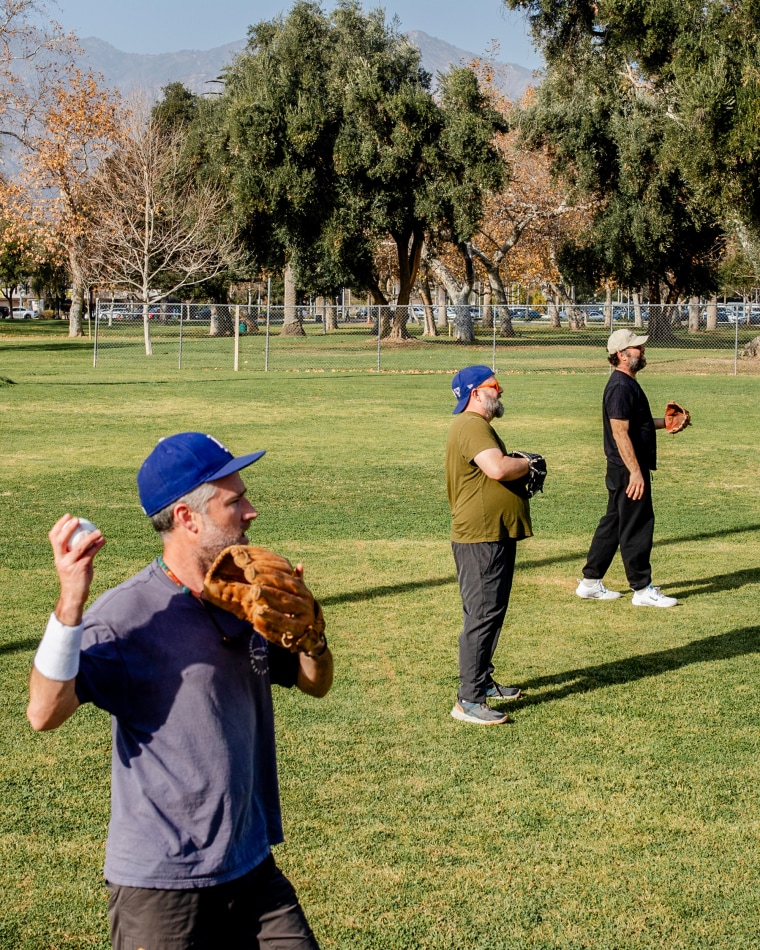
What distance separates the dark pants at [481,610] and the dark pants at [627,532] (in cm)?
263

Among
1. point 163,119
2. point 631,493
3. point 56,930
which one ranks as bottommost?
point 56,930

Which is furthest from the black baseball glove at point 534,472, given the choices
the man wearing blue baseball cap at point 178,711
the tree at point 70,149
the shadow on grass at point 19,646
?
the tree at point 70,149

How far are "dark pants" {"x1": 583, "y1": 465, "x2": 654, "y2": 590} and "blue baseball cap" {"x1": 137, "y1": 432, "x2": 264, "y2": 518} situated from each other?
6.20 m

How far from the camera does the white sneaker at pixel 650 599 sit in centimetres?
887

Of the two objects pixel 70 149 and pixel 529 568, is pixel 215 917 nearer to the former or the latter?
pixel 529 568

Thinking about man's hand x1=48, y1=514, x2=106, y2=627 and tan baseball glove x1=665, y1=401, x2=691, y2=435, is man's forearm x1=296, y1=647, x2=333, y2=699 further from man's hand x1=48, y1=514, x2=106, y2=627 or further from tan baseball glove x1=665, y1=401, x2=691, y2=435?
tan baseball glove x1=665, y1=401, x2=691, y2=435

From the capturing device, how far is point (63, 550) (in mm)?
2611

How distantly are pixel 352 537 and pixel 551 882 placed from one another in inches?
267

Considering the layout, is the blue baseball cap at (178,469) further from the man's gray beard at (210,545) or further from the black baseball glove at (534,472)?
the black baseball glove at (534,472)

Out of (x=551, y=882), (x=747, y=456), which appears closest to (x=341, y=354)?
(x=747, y=456)

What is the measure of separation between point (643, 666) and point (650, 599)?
1546mm

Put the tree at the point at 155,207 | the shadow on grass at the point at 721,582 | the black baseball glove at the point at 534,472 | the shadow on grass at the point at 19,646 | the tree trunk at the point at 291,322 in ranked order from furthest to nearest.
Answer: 1. the tree trunk at the point at 291,322
2. the tree at the point at 155,207
3. the shadow on grass at the point at 721,582
4. the shadow on grass at the point at 19,646
5. the black baseball glove at the point at 534,472

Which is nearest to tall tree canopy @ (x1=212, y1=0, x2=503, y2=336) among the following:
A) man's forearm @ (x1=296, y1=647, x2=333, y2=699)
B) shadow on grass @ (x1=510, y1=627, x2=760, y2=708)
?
shadow on grass @ (x1=510, y1=627, x2=760, y2=708)

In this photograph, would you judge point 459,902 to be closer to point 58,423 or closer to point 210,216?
point 58,423
